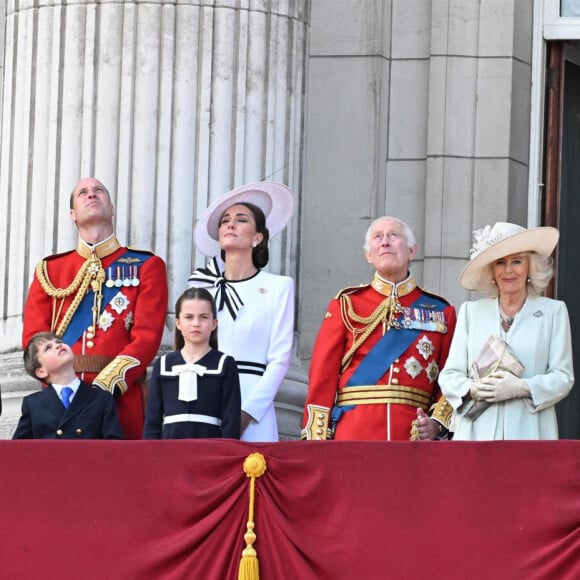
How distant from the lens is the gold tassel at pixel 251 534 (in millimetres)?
11023

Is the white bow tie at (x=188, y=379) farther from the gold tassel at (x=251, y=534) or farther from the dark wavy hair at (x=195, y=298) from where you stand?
the gold tassel at (x=251, y=534)

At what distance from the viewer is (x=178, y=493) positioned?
11164 mm

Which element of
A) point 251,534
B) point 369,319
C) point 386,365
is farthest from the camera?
point 369,319

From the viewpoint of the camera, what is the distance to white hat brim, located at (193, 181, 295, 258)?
12.7 meters

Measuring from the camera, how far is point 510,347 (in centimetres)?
1173

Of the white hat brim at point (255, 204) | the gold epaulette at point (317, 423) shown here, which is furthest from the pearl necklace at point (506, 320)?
the white hat brim at point (255, 204)

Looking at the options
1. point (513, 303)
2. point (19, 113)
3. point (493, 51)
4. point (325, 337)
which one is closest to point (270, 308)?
point (325, 337)

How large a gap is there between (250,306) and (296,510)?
5.04ft

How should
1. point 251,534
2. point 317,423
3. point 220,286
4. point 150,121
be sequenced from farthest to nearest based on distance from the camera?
point 150,121 → point 220,286 → point 317,423 → point 251,534

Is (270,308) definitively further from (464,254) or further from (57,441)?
(464,254)

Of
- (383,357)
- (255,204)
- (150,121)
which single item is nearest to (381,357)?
(383,357)

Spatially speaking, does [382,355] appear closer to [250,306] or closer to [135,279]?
[250,306]

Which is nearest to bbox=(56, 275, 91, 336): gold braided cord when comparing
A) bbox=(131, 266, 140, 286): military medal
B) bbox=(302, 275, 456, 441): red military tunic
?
bbox=(131, 266, 140, 286): military medal

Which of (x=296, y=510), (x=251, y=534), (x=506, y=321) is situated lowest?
(x=251, y=534)
